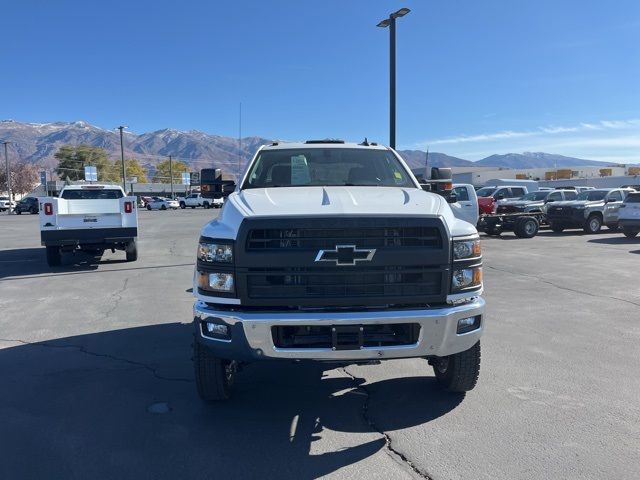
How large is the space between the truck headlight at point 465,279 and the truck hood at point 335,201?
1.54 ft

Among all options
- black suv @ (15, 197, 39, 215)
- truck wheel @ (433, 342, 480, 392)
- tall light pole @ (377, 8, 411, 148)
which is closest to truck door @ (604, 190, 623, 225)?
tall light pole @ (377, 8, 411, 148)

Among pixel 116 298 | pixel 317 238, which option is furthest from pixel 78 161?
pixel 317 238

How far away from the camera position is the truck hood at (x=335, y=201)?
390cm

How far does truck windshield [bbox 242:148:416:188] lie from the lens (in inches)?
209

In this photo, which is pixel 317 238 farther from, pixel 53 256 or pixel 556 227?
pixel 556 227

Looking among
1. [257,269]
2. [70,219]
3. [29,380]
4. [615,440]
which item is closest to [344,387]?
[257,269]

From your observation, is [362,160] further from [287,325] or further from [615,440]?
[615,440]

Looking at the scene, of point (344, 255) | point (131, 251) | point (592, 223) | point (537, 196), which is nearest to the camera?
point (344, 255)

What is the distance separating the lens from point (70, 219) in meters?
12.3

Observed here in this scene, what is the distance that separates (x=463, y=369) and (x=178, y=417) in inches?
89.7

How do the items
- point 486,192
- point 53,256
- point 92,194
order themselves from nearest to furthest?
point 53,256, point 92,194, point 486,192

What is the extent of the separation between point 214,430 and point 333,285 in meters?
1.40

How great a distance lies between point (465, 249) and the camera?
3.96m

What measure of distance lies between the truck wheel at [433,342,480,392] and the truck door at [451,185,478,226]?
13.8 m
